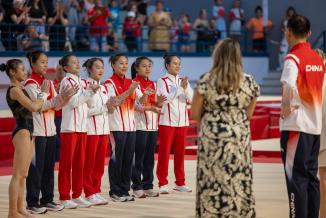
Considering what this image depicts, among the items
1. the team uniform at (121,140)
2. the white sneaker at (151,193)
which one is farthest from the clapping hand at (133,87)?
the white sneaker at (151,193)

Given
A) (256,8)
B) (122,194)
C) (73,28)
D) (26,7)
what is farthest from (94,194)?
(256,8)

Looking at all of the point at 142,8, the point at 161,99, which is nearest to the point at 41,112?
the point at 161,99

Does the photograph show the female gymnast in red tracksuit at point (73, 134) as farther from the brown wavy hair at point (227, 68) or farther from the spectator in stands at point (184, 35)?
the spectator in stands at point (184, 35)

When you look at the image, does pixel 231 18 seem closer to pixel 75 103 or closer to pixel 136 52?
pixel 136 52

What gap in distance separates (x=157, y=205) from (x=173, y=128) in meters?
1.42

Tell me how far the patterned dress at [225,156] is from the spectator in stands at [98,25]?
17475 millimetres

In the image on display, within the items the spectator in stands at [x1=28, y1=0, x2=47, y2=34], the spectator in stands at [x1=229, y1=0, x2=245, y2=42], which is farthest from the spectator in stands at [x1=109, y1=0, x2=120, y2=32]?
the spectator in stands at [x1=229, y1=0, x2=245, y2=42]

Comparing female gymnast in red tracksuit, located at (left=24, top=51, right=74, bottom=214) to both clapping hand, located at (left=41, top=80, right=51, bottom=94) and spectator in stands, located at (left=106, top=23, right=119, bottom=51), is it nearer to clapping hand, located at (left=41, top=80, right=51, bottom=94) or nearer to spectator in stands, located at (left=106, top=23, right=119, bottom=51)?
clapping hand, located at (left=41, top=80, right=51, bottom=94)

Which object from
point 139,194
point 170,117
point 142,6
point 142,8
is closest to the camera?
point 139,194

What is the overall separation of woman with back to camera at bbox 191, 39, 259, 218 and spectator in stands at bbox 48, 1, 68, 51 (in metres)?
15.9

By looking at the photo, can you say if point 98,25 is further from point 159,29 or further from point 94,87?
point 94,87

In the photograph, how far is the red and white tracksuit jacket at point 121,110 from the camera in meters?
12.0

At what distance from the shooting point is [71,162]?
1133 centimetres

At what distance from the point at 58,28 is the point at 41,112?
528 inches
